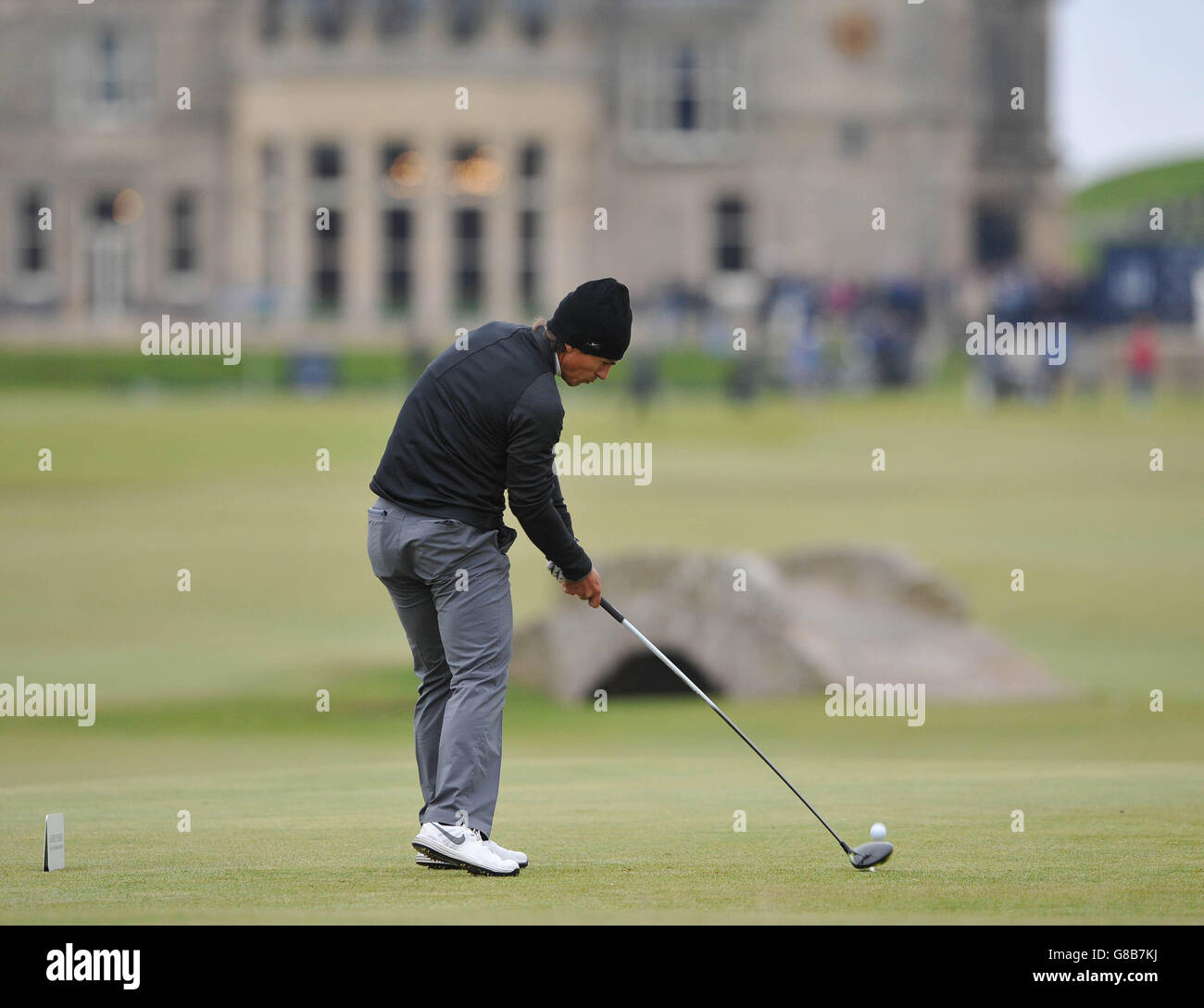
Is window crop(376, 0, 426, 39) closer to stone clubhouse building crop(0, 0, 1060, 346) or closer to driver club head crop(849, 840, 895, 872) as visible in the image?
stone clubhouse building crop(0, 0, 1060, 346)

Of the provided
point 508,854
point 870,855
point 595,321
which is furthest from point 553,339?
point 870,855

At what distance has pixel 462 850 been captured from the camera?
6.81 m

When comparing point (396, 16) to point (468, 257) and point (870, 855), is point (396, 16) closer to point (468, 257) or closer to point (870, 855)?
point (468, 257)

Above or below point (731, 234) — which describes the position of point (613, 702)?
below

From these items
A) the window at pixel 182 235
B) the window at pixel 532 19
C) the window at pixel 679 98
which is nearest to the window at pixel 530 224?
the window at pixel 679 98

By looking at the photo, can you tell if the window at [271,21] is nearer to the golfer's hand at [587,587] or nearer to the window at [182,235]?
the window at [182,235]

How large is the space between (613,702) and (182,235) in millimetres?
49635

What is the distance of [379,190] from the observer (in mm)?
61062

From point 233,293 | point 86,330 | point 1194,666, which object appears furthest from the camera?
point 233,293

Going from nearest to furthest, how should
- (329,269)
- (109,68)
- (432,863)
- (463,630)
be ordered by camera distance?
(432,863), (463,630), (329,269), (109,68)
